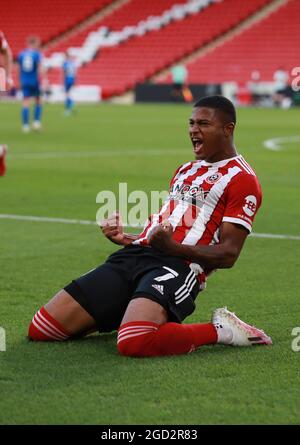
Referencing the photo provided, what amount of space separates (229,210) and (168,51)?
1803 inches

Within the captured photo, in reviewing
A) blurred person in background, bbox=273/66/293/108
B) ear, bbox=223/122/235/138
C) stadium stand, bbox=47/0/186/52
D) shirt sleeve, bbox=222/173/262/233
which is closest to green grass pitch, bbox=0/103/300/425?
shirt sleeve, bbox=222/173/262/233

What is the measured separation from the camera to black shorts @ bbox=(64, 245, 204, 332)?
19.5 feet

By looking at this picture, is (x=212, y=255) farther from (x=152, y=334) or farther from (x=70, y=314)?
(x=70, y=314)

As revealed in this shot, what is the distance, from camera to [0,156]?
1252cm

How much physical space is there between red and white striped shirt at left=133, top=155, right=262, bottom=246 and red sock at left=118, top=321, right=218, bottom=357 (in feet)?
1.96

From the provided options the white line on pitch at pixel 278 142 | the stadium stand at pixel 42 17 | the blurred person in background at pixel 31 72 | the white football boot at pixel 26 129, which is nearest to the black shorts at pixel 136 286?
the white line on pitch at pixel 278 142

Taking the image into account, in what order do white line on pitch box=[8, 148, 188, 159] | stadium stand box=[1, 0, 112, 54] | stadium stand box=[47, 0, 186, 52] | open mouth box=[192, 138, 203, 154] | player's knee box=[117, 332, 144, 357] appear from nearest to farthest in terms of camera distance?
player's knee box=[117, 332, 144, 357] < open mouth box=[192, 138, 203, 154] < white line on pitch box=[8, 148, 188, 159] < stadium stand box=[47, 0, 186, 52] < stadium stand box=[1, 0, 112, 54]

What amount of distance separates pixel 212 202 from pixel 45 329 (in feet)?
3.96

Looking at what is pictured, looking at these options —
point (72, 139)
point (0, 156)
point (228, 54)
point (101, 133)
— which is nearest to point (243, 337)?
point (0, 156)

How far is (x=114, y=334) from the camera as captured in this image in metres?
6.40

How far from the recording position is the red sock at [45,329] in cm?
604

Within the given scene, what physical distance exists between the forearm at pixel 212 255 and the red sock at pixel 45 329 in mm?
817

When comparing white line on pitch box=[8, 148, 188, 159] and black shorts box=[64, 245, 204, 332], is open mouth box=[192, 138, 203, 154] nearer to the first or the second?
Result: black shorts box=[64, 245, 204, 332]

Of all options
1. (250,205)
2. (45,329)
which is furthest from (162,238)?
(45,329)
